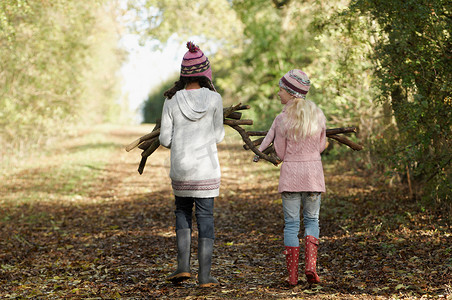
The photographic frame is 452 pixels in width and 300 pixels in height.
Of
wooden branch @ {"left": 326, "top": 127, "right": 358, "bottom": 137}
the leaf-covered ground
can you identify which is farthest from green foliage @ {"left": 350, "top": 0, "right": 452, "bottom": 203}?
wooden branch @ {"left": 326, "top": 127, "right": 358, "bottom": 137}

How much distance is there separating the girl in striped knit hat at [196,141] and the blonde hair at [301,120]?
631 millimetres

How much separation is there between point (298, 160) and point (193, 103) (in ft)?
3.60

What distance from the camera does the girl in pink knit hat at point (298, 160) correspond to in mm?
4547

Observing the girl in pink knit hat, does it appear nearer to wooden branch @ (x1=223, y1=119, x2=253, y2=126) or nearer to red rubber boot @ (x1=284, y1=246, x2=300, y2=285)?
red rubber boot @ (x1=284, y1=246, x2=300, y2=285)

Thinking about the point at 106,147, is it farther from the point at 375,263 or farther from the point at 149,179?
the point at 375,263

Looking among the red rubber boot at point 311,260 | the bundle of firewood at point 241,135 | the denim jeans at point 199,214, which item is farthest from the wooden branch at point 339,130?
the denim jeans at point 199,214

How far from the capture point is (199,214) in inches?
182

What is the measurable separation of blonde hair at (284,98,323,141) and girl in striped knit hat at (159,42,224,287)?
0.63m

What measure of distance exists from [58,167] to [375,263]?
14.6m

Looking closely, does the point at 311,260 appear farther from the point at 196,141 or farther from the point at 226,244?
the point at 226,244

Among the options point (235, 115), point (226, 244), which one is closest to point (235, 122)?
point (235, 115)

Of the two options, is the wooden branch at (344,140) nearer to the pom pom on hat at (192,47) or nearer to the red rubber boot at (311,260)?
the red rubber boot at (311,260)

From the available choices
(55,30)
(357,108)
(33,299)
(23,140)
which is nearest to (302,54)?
(357,108)

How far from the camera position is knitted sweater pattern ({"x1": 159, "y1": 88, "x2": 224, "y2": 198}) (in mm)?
4512
